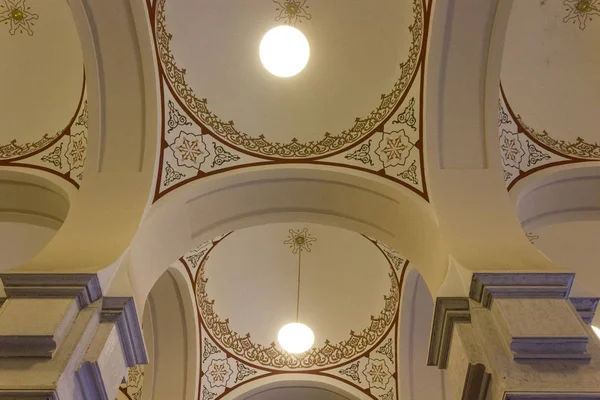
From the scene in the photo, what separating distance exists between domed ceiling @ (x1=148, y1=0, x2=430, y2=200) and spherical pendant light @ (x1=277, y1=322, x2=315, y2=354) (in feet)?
8.13

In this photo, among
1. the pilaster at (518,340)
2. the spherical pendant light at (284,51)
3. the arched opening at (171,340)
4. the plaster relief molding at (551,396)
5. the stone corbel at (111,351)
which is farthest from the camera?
the arched opening at (171,340)

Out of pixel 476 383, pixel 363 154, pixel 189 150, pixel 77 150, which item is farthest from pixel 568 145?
pixel 77 150

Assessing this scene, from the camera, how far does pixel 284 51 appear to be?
224 inches

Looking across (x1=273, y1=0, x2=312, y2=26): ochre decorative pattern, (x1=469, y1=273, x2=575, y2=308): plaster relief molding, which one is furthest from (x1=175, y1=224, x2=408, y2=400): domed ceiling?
(x1=469, y1=273, x2=575, y2=308): plaster relief molding

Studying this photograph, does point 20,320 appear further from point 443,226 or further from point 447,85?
point 447,85

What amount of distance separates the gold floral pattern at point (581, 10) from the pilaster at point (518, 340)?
3011 millimetres

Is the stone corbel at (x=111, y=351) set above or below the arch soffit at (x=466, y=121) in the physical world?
below

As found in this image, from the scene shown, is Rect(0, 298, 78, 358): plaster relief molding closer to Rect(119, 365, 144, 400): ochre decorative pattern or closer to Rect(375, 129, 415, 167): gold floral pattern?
Rect(375, 129, 415, 167): gold floral pattern

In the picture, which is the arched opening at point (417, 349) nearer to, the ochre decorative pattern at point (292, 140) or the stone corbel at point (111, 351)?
the ochre decorative pattern at point (292, 140)

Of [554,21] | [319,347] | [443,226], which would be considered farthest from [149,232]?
[554,21]

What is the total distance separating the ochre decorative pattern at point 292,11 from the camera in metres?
5.84

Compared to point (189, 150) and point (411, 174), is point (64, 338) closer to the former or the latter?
point (189, 150)

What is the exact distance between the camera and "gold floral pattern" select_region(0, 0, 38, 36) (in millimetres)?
6102

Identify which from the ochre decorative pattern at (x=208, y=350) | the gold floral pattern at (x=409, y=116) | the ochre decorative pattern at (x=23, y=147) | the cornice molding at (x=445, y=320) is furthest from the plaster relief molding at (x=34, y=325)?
the ochre decorative pattern at (x=208, y=350)
